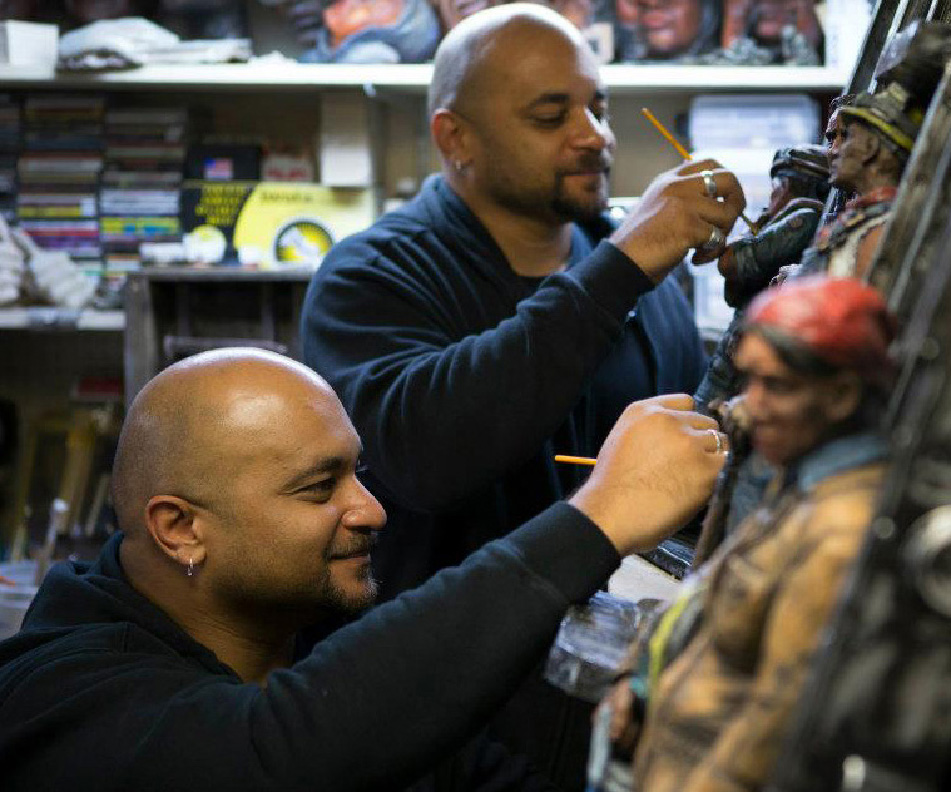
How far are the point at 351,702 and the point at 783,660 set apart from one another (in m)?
0.49

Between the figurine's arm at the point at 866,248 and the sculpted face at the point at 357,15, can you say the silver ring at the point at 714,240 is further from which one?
the sculpted face at the point at 357,15

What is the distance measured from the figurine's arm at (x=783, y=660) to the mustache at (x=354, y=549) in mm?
662

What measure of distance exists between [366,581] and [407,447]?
0.24 m

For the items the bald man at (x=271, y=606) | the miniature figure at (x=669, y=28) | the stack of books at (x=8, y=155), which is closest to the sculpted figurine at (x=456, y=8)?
the miniature figure at (x=669, y=28)

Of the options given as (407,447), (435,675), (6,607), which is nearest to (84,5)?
(6,607)

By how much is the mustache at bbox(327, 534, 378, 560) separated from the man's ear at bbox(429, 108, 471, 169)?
2.21 feet

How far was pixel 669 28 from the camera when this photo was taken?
2.83 m

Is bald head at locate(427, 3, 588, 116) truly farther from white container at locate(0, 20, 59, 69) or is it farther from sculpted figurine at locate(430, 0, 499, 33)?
white container at locate(0, 20, 59, 69)

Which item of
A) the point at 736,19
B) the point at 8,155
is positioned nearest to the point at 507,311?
the point at 736,19

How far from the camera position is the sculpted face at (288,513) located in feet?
3.54

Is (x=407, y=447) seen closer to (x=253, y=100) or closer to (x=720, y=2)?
(x=720, y=2)

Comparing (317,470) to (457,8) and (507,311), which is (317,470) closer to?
(507,311)

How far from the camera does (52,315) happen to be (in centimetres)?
296

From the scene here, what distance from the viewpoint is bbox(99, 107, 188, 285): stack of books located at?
3.17 m
